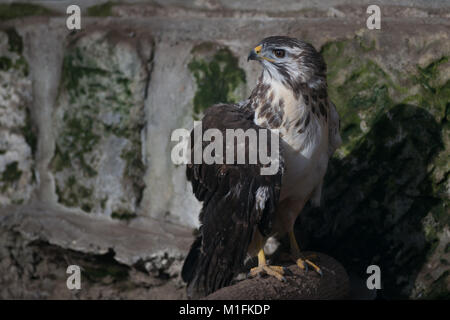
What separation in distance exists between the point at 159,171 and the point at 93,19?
4.20 feet

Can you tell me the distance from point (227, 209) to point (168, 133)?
1.20 meters

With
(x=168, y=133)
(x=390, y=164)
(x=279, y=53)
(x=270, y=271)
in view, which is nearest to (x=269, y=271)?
(x=270, y=271)

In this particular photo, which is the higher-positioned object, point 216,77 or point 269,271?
point 216,77

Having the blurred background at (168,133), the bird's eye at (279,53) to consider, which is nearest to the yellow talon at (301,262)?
the blurred background at (168,133)

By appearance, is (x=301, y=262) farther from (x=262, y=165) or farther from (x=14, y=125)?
(x=14, y=125)

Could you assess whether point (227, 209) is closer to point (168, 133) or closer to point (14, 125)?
point (168, 133)

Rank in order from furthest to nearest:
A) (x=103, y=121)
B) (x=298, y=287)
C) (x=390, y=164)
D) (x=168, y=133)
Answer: (x=103, y=121) < (x=168, y=133) < (x=390, y=164) < (x=298, y=287)

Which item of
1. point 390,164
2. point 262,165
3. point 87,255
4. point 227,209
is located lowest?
point 87,255

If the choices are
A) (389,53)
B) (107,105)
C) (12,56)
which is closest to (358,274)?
→ (389,53)

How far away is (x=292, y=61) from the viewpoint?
3.12m

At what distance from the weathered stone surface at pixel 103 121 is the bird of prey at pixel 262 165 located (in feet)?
3.57

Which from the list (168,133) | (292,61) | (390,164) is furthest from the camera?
(168,133)

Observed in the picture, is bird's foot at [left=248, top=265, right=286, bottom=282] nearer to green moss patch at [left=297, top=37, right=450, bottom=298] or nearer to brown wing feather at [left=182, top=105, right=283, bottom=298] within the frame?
brown wing feather at [left=182, top=105, right=283, bottom=298]

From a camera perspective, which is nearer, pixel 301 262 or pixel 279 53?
pixel 279 53
